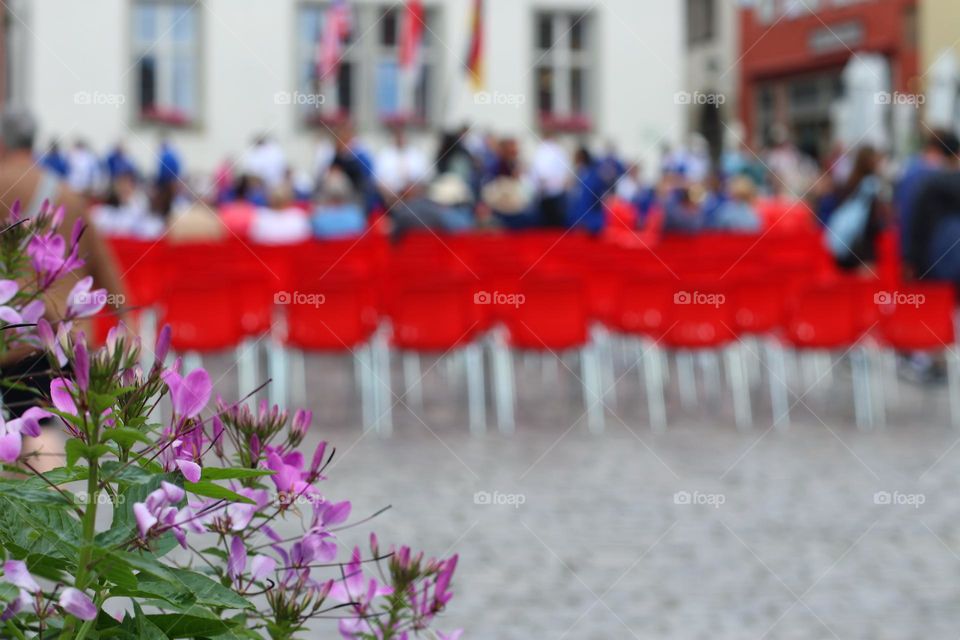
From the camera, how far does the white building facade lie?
2722 centimetres

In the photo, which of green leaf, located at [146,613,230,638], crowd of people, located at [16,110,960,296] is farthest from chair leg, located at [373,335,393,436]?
green leaf, located at [146,613,230,638]

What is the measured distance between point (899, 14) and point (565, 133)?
1212cm

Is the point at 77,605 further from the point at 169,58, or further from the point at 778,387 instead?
the point at 169,58

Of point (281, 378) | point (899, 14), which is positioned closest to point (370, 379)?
point (281, 378)

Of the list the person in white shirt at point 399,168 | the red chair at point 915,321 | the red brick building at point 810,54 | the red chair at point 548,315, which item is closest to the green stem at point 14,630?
the red chair at point 548,315

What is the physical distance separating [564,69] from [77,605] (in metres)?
29.7

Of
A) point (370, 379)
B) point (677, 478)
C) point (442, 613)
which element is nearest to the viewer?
point (442, 613)

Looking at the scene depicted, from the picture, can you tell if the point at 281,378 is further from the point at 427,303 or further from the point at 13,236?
the point at 13,236

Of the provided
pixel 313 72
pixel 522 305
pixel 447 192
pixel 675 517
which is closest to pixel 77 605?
pixel 675 517

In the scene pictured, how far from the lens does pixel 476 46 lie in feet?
63.0

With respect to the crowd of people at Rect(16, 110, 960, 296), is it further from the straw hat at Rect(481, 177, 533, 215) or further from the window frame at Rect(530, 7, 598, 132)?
the window frame at Rect(530, 7, 598, 132)

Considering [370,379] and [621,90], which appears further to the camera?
[621,90]

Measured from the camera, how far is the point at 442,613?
63.6 inches

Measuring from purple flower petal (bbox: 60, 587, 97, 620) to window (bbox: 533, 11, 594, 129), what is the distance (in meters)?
29.0
